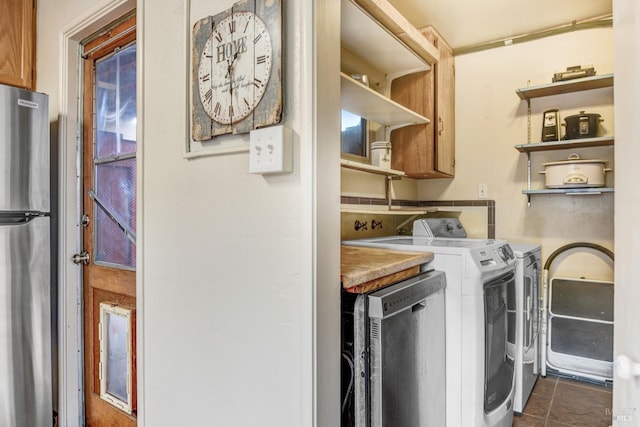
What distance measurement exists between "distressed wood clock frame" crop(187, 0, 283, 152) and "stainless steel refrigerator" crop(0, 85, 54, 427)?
3.29ft

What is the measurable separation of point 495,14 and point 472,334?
6.91 feet

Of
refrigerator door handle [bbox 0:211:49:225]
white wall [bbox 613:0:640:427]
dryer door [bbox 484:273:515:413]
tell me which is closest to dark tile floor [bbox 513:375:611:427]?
dryer door [bbox 484:273:515:413]

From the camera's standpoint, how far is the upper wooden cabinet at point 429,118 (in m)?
2.66

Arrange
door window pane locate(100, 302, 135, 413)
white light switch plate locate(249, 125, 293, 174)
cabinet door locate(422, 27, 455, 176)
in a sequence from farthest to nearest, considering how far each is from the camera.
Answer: cabinet door locate(422, 27, 455, 176) → door window pane locate(100, 302, 135, 413) → white light switch plate locate(249, 125, 293, 174)

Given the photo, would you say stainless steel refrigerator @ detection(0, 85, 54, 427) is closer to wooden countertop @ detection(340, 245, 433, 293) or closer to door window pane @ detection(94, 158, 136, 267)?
door window pane @ detection(94, 158, 136, 267)

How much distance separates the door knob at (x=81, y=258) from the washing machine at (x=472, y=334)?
1696 millimetres

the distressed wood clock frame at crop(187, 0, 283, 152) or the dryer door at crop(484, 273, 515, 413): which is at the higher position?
the distressed wood clock frame at crop(187, 0, 283, 152)

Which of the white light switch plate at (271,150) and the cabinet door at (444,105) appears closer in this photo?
the white light switch plate at (271,150)

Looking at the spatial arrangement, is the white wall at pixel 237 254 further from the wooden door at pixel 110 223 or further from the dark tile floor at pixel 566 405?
the dark tile floor at pixel 566 405

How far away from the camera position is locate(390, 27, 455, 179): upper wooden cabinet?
2.66 metres

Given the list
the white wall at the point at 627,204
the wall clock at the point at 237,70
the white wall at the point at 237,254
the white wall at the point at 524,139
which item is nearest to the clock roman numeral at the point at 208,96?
the wall clock at the point at 237,70

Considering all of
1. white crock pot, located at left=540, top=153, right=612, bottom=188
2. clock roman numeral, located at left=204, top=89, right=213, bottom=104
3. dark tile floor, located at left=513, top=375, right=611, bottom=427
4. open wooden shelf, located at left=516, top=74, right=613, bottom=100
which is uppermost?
open wooden shelf, located at left=516, top=74, right=613, bottom=100

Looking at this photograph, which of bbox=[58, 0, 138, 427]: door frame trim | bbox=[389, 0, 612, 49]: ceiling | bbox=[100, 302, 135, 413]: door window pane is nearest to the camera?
bbox=[100, 302, 135, 413]: door window pane

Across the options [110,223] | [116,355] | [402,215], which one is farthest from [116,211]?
[402,215]
